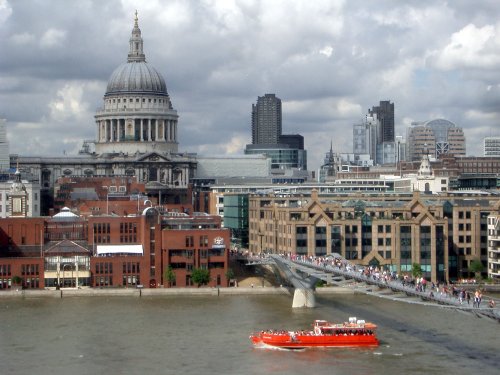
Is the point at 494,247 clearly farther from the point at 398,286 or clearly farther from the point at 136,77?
the point at 136,77

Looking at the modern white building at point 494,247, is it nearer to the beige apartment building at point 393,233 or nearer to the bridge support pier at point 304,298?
the beige apartment building at point 393,233

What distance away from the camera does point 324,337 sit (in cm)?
6412

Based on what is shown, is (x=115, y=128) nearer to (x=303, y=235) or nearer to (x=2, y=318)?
(x=303, y=235)

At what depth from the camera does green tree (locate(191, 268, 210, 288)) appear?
301 feet

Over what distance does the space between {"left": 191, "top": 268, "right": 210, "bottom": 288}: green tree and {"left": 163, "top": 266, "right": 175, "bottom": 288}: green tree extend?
4.42 feet

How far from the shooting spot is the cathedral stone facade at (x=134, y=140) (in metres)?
168

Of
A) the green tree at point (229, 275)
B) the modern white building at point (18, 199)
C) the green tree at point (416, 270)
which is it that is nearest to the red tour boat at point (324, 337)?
the green tree at point (229, 275)

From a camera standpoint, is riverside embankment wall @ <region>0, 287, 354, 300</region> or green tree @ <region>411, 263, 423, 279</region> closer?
riverside embankment wall @ <region>0, 287, 354, 300</region>

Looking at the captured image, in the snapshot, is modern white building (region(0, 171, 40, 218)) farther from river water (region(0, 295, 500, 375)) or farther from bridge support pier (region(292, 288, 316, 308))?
bridge support pier (region(292, 288, 316, 308))

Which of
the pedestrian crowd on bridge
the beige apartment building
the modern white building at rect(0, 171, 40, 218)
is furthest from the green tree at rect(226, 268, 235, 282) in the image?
the modern white building at rect(0, 171, 40, 218)

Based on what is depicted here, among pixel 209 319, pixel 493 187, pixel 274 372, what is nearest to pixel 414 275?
pixel 209 319

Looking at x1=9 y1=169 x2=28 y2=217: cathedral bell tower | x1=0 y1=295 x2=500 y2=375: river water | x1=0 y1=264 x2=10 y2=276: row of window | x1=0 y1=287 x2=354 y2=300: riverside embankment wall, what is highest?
x1=9 y1=169 x2=28 y2=217: cathedral bell tower

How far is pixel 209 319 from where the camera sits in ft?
242

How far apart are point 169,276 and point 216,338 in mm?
25932
